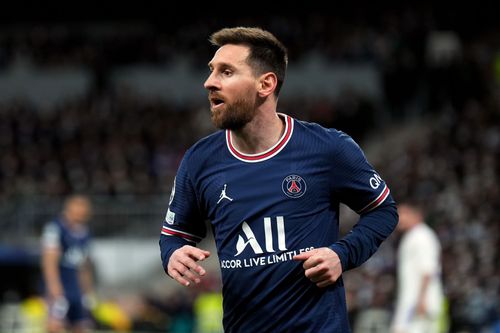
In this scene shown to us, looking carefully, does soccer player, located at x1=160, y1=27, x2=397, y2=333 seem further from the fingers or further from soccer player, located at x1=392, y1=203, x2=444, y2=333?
soccer player, located at x1=392, y1=203, x2=444, y2=333

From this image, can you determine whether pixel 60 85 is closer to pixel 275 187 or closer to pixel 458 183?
pixel 458 183

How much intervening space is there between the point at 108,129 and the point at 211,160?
20781 millimetres

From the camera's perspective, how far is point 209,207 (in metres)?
4.80

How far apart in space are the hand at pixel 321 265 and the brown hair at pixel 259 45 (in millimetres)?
777

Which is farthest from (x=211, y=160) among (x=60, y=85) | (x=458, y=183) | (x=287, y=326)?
(x=60, y=85)

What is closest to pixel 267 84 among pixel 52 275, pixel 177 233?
pixel 177 233

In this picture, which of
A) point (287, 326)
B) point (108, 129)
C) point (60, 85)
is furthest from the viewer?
point (60, 85)

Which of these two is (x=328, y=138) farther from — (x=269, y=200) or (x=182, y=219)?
(x=182, y=219)

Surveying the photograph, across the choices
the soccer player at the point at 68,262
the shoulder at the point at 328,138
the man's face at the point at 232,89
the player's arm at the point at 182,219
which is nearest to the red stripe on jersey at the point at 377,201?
the shoulder at the point at 328,138

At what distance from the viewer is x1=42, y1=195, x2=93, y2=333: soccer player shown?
1249 centimetres

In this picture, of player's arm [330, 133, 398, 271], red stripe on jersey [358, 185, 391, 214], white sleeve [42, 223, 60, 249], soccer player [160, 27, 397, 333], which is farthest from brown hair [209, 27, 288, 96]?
white sleeve [42, 223, 60, 249]

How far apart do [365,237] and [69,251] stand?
8347 mm

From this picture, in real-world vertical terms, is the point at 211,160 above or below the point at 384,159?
above

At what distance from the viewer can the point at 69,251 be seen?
12.6 m
